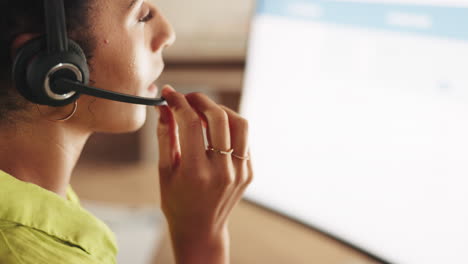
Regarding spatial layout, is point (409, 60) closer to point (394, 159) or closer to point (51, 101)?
point (394, 159)

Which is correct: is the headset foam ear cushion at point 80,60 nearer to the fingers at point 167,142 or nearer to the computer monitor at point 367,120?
the fingers at point 167,142

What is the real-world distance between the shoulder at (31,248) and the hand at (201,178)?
0.15m

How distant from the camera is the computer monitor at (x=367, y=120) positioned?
0.56 meters

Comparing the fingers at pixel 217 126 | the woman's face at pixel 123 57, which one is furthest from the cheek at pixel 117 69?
the fingers at pixel 217 126

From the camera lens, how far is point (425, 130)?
0.58 meters

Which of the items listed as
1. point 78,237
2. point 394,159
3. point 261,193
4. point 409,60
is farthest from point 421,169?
point 78,237

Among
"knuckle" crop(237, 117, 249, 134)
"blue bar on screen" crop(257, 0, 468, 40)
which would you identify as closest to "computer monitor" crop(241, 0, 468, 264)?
"blue bar on screen" crop(257, 0, 468, 40)

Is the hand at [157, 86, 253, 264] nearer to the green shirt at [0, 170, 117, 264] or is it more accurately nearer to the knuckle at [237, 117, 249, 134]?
the knuckle at [237, 117, 249, 134]

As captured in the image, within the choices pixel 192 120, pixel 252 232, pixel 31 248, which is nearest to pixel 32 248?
pixel 31 248

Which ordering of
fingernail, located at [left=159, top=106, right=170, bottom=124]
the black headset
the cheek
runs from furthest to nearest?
fingernail, located at [left=159, top=106, right=170, bottom=124] < the cheek < the black headset

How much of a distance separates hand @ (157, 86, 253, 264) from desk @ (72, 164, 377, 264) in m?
0.13

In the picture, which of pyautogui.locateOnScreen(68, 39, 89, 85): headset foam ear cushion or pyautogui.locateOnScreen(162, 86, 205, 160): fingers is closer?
pyautogui.locateOnScreen(68, 39, 89, 85): headset foam ear cushion

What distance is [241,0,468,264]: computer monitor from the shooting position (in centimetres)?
56

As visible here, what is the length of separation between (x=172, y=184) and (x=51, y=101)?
21cm
